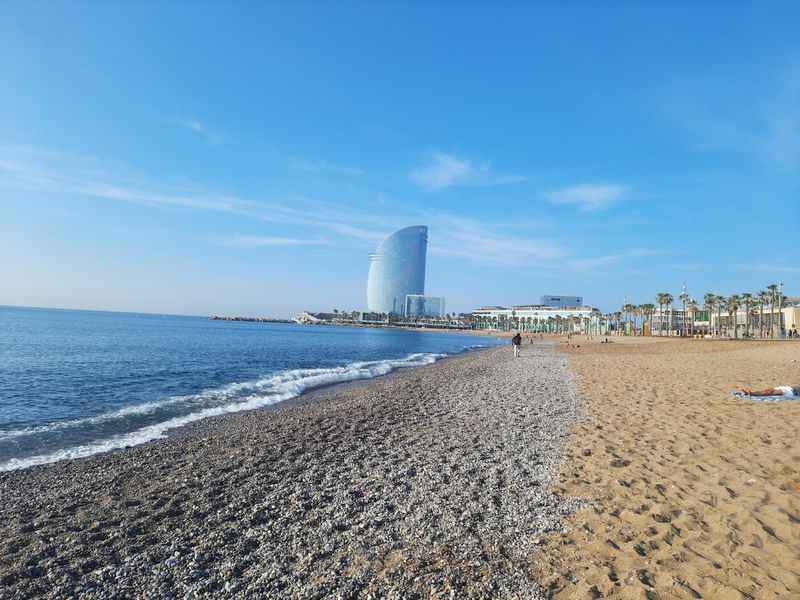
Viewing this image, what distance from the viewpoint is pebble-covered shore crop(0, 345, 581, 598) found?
170 inches

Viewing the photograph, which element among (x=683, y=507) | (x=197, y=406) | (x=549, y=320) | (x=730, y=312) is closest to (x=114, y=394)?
(x=197, y=406)

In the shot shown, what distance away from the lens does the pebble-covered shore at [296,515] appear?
14.2 ft

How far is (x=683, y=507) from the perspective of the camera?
5629 millimetres

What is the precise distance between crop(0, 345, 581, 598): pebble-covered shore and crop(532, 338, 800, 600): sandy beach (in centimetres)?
52

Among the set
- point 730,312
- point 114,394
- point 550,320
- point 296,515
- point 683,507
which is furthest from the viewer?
point 550,320

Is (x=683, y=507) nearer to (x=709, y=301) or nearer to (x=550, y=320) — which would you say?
(x=709, y=301)

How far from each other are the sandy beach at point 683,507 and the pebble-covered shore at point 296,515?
517 millimetres

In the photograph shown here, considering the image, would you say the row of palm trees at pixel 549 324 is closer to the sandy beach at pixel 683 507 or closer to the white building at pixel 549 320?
the white building at pixel 549 320

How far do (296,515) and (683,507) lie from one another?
5.01 metres

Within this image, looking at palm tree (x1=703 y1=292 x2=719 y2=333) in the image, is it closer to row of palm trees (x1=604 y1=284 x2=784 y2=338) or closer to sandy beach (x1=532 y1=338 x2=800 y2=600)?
row of palm trees (x1=604 y1=284 x2=784 y2=338)

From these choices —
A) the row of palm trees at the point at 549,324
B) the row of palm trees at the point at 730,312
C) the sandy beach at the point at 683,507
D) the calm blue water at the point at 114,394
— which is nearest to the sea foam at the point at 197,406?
the calm blue water at the point at 114,394

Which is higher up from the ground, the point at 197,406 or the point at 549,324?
the point at 549,324

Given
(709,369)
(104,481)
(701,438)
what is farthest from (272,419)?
(709,369)

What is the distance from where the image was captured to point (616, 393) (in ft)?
49.4
